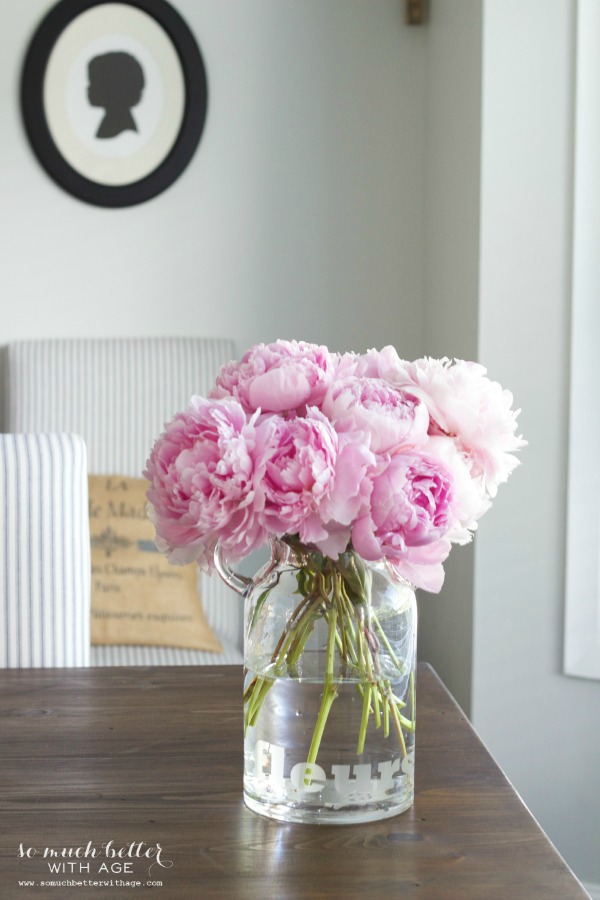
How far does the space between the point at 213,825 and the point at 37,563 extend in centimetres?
70

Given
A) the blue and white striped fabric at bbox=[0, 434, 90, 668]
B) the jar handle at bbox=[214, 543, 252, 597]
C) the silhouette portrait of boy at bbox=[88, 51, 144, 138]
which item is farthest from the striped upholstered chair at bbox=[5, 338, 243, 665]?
the jar handle at bbox=[214, 543, 252, 597]

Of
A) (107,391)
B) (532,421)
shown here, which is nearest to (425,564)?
(532,421)

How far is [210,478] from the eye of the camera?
71 centimetres

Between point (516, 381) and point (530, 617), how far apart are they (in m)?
0.48

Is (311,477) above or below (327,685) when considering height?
above

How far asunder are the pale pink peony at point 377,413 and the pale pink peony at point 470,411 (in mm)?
18

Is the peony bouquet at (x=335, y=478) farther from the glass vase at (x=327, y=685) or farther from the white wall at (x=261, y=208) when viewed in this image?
the white wall at (x=261, y=208)

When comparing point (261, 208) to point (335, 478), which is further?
point (261, 208)

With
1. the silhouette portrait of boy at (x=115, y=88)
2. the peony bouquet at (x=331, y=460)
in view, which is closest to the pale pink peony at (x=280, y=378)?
the peony bouquet at (x=331, y=460)

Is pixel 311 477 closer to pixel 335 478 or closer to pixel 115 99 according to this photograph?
pixel 335 478

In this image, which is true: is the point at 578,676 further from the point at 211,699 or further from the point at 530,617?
the point at 211,699

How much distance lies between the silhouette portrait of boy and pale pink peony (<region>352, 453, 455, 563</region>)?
234cm

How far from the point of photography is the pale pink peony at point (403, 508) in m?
0.73

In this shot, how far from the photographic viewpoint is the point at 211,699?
1.13 meters
